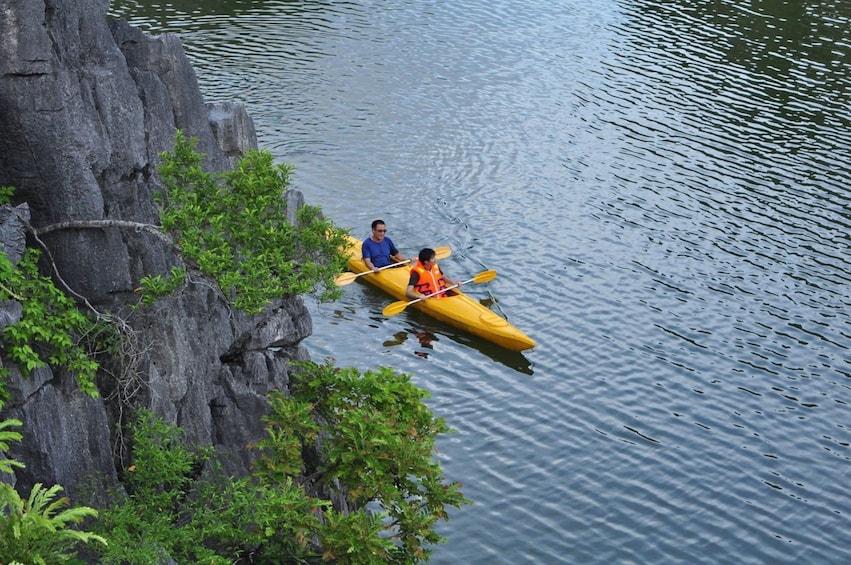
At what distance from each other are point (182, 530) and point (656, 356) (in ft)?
46.9

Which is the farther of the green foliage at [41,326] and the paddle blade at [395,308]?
the paddle blade at [395,308]

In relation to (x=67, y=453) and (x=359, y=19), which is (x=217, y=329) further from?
(x=359, y=19)

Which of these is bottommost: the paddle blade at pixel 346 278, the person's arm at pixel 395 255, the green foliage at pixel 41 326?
the paddle blade at pixel 346 278

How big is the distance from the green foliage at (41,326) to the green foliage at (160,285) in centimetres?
94

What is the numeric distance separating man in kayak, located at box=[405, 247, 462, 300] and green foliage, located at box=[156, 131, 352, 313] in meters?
10.5

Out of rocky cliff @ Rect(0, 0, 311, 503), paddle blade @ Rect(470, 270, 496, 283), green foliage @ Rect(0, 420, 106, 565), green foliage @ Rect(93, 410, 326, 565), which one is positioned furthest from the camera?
paddle blade @ Rect(470, 270, 496, 283)

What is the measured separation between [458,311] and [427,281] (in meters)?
1.37

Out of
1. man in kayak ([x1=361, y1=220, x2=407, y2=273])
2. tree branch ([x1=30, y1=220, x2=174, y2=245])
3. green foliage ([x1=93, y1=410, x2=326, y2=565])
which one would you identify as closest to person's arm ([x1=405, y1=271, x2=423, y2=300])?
man in kayak ([x1=361, y1=220, x2=407, y2=273])

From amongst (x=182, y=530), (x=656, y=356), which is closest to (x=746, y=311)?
(x=656, y=356)

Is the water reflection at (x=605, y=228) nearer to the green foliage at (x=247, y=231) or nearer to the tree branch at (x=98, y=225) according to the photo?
the green foliage at (x=247, y=231)

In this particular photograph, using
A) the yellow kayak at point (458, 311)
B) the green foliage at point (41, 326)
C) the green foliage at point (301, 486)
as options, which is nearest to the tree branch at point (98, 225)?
the green foliage at point (41, 326)

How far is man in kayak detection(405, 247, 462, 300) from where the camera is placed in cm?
2948

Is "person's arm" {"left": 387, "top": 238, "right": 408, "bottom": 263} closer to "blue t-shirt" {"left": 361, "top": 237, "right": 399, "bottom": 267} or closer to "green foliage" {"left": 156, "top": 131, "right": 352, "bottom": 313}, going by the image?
"blue t-shirt" {"left": 361, "top": 237, "right": 399, "bottom": 267}

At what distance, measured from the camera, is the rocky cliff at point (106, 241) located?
16.5 meters
